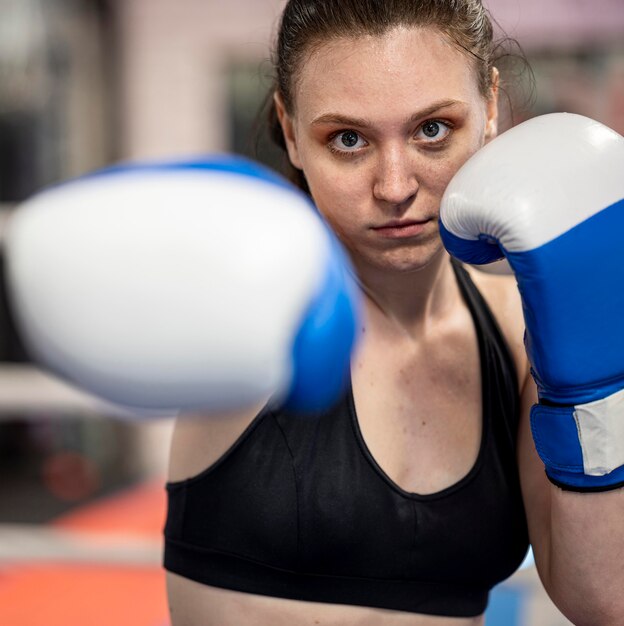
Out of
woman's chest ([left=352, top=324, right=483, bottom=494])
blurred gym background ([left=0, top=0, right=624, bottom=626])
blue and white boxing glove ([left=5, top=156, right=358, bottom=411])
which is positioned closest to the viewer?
blue and white boxing glove ([left=5, top=156, right=358, bottom=411])

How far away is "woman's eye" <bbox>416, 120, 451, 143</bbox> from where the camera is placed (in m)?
0.92

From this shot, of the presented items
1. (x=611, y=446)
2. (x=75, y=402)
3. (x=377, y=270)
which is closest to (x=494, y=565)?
(x=611, y=446)

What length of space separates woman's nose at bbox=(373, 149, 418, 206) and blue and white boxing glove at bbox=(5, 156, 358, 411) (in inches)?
11.1

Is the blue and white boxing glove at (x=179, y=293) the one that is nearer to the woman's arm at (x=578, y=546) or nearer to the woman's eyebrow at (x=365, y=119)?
the woman's eyebrow at (x=365, y=119)

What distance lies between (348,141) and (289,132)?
15 centimetres

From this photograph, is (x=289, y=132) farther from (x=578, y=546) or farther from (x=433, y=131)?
(x=578, y=546)

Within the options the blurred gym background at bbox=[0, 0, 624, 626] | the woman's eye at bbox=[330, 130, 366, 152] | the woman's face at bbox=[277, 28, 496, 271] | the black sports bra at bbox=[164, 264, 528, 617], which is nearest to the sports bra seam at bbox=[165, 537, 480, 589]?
the black sports bra at bbox=[164, 264, 528, 617]

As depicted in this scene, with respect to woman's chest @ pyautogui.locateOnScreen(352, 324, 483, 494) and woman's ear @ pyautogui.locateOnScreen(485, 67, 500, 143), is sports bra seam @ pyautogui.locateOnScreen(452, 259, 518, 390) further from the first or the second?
woman's ear @ pyautogui.locateOnScreen(485, 67, 500, 143)

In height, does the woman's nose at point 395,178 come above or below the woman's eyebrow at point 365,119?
below

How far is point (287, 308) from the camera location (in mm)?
603

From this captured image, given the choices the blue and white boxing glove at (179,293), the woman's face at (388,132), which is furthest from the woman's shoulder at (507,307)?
the blue and white boxing glove at (179,293)

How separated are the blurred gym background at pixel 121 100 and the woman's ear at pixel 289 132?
2.62 m

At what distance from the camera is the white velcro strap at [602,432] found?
86 cm

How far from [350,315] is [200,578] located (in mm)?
499
